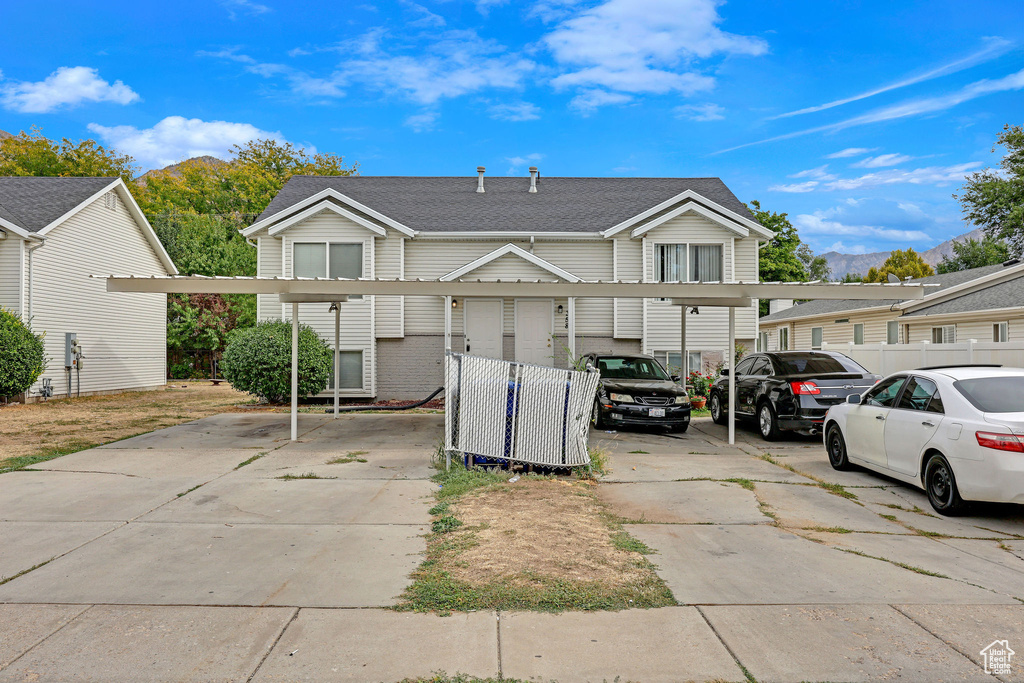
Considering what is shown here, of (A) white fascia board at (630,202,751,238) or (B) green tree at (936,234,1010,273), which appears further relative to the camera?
(B) green tree at (936,234,1010,273)

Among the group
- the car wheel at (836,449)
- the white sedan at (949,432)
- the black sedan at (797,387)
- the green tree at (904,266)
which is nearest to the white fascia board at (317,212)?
the black sedan at (797,387)

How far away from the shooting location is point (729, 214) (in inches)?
760

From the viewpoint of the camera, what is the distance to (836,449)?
369 inches

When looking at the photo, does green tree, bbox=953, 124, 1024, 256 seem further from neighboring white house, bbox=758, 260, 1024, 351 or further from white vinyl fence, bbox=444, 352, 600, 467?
white vinyl fence, bbox=444, 352, 600, 467

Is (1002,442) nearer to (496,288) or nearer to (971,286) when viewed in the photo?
(496,288)

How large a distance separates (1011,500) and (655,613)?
3963mm

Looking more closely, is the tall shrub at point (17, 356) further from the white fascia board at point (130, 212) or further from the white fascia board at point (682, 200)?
the white fascia board at point (682, 200)

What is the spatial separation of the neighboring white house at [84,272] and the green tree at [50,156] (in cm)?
2124

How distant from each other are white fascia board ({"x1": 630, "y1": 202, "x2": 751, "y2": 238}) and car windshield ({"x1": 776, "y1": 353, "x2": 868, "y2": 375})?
748 centimetres

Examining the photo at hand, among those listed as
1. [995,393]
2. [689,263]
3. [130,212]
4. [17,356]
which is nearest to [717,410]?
[689,263]

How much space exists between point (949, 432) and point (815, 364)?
5.53m

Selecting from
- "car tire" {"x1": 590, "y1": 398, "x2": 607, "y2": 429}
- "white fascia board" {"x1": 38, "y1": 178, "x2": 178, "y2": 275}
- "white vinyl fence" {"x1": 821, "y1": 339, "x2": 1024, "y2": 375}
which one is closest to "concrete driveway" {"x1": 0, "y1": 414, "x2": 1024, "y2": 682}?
"car tire" {"x1": 590, "y1": 398, "x2": 607, "y2": 429}

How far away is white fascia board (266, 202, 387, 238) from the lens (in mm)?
18688

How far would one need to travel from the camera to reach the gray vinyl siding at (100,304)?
18938mm
